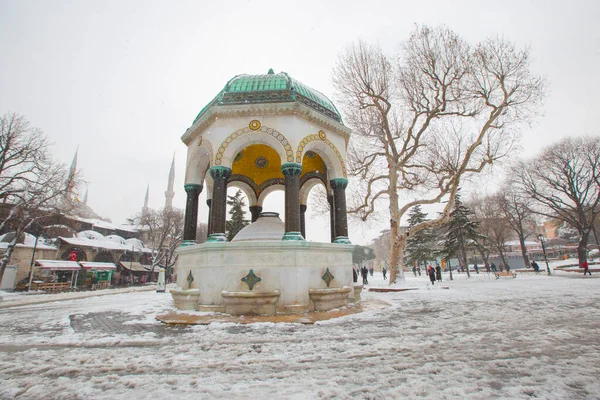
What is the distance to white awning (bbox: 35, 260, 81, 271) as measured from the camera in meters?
27.2

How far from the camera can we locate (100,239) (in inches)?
1578

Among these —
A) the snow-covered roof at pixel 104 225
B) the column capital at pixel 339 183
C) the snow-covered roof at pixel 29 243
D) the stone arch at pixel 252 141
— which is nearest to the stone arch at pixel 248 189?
the stone arch at pixel 252 141

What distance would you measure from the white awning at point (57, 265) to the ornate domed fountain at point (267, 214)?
89.4 feet

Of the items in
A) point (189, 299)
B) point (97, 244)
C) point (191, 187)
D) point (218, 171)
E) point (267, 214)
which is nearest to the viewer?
point (189, 299)

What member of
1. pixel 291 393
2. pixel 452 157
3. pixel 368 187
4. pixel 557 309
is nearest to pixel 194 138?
pixel 291 393

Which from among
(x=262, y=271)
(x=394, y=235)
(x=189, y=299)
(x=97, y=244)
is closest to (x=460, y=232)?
(x=394, y=235)

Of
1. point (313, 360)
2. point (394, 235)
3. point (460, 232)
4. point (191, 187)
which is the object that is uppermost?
point (460, 232)

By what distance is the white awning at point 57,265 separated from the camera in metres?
27.2

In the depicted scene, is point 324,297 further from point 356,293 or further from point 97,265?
point 97,265

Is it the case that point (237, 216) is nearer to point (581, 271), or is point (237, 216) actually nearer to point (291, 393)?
point (291, 393)

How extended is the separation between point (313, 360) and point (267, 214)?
289 inches

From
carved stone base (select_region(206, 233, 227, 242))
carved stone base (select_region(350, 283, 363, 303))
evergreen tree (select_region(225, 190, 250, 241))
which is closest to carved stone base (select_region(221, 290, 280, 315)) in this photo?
carved stone base (select_region(206, 233, 227, 242))

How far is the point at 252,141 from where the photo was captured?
342 inches

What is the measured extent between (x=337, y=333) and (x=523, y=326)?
10.6 ft
